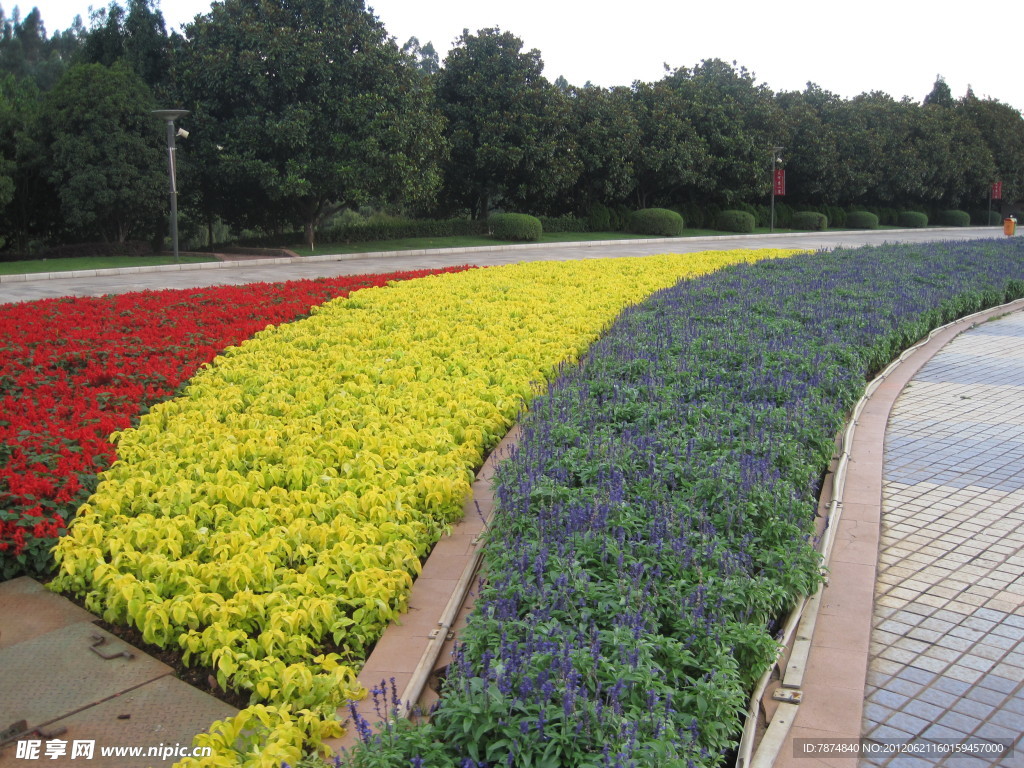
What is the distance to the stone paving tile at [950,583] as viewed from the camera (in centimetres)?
300

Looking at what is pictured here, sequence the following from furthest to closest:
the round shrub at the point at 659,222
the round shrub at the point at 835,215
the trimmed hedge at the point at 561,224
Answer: the round shrub at the point at 835,215 → the trimmed hedge at the point at 561,224 → the round shrub at the point at 659,222

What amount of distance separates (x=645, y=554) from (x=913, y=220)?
50537 millimetres

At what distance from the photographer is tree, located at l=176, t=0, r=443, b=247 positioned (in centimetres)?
2147

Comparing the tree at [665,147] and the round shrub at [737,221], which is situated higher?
the tree at [665,147]

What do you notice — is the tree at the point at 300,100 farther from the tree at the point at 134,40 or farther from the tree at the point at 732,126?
the tree at the point at 732,126

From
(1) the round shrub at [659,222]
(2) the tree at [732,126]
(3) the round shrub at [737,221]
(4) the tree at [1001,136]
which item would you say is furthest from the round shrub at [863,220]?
(1) the round shrub at [659,222]

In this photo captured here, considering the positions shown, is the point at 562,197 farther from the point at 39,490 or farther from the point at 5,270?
the point at 39,490

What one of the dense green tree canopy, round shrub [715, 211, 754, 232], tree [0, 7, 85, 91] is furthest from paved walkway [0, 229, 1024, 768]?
tree [0, 7, 85, 91]

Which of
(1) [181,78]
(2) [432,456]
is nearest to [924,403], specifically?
(2) [432,456]

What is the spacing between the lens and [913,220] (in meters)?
48.6

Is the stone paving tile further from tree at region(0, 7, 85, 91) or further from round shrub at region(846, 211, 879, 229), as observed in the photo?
round shrub at region(846, 211, 879, 229)

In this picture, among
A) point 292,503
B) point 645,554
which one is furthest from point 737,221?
point 645,554

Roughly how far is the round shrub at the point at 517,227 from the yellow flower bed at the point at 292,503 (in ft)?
67.9

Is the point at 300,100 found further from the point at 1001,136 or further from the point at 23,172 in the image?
the point at 1001,136
